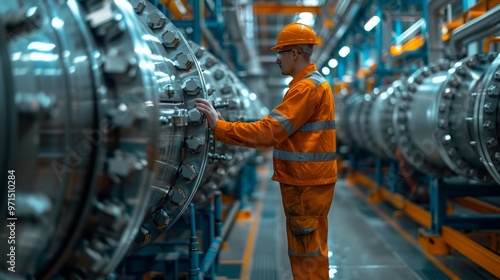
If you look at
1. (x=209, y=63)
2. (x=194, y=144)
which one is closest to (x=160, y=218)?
(x=194, y=144)

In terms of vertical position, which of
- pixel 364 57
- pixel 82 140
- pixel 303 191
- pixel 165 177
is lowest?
pixel 303 191

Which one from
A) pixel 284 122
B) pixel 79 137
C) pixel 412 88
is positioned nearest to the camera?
pixel 79 137

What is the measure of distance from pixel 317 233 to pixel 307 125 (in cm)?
51

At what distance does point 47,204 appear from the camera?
1.11 m

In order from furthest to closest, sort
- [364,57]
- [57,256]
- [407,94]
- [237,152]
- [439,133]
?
[364,57], [407,94], [237,152], [439,133], [57,256]

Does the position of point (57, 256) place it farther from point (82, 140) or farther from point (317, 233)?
point (317, 233)

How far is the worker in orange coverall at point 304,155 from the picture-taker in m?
2.20

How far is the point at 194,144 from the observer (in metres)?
1.92

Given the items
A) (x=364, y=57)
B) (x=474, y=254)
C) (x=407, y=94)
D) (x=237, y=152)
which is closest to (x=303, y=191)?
(x=237, y=152)

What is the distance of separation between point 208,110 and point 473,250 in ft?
7.08

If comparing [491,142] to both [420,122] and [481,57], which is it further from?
[420,122]

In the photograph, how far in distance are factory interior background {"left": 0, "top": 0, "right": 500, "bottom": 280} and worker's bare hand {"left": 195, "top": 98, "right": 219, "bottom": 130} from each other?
29 mm

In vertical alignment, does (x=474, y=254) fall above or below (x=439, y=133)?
below

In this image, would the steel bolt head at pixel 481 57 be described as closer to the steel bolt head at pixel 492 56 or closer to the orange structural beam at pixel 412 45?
the steel bolt head at pixel 492 56
